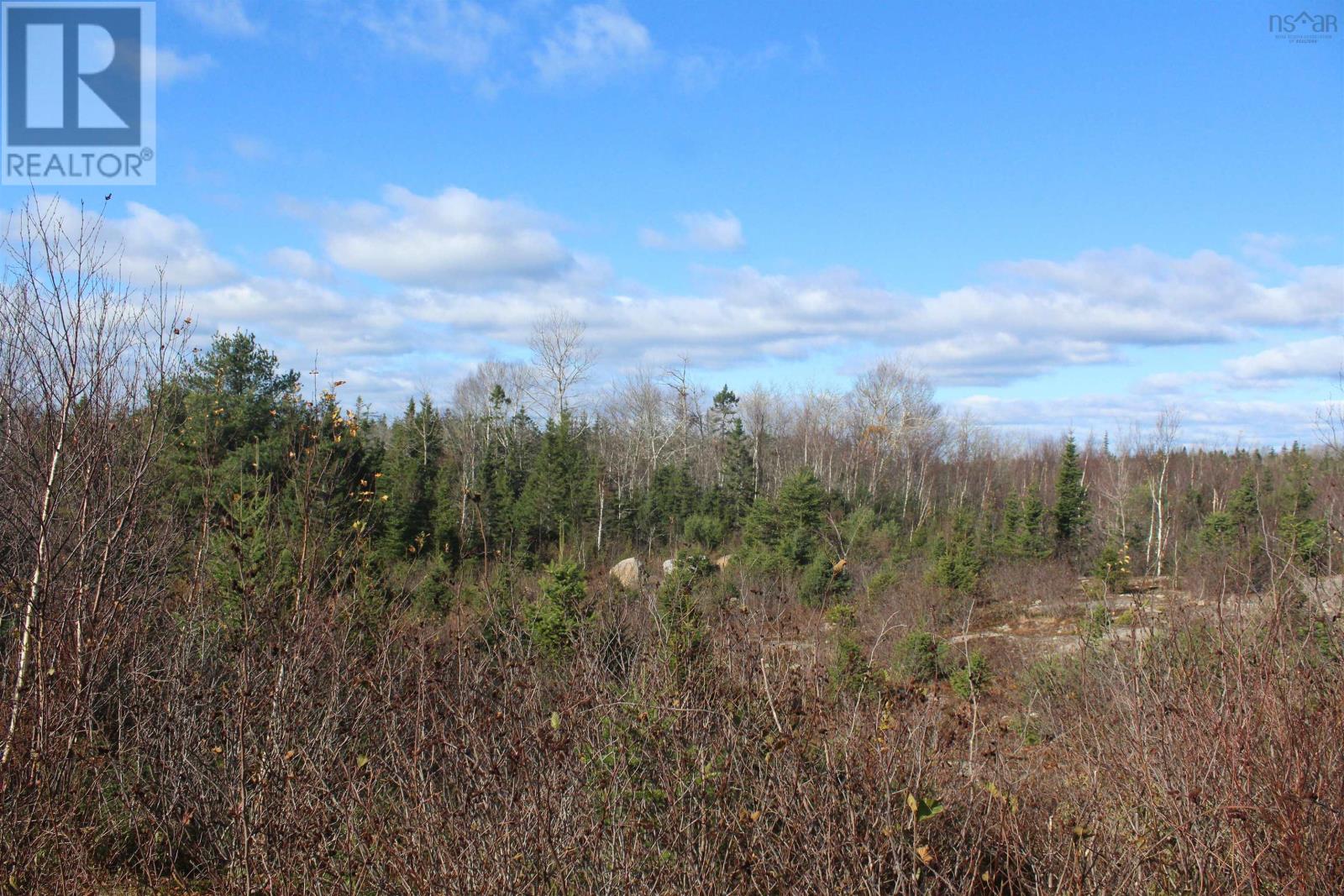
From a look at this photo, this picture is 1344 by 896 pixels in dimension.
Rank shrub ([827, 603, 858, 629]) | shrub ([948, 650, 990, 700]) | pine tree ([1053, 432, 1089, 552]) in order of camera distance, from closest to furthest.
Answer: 1. shrub ([948, 650, 990, 700])
2. shrub ([827, 603, 858, 629])
3. pine tree ([1053, 432, 1089, 552])

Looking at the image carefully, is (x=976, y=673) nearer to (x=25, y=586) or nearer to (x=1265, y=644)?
(x=1265, y=644)

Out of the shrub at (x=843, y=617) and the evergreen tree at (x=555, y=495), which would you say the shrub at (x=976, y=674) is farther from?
the evergreen tree at (x=555, y=495)

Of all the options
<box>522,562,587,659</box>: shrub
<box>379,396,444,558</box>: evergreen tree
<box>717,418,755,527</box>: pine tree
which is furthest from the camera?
<box>717,418,755,527</box>: pine tree

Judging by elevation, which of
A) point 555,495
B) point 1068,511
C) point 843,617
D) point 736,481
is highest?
point 736,481

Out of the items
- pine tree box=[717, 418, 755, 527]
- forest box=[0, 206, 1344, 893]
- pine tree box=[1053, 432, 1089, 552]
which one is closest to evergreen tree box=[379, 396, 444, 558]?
pine tree box=[717, 418, 755, 527]

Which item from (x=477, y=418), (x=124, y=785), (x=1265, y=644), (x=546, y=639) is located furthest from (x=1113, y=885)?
(x=477, y=418)

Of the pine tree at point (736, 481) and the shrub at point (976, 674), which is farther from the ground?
the pine tree at point (736, 481)

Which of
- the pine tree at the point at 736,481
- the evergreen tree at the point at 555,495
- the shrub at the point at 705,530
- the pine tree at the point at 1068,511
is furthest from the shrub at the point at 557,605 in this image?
the pine tree at the point at 1068,511

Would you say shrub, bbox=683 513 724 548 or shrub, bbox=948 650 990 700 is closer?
shrub, bbox=948 650 990 700

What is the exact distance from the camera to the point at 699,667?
16.5 ft

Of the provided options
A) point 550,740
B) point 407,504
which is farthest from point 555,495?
point 550,740

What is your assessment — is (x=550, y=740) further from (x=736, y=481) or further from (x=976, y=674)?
(x=736, y=481)

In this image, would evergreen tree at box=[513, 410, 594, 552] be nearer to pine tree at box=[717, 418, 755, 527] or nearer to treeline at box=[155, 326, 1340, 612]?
treeline at box=[155, 326, 1340, 612]

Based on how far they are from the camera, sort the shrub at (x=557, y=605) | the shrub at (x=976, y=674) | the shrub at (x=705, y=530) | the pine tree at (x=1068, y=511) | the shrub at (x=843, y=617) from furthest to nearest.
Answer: the shrub at (x=705, y=530), the pine tree at (x=1068, y=511), the shrub at (x=843, y=617), the shrub at (x=557, y=605), the shrub at (x=976, y=674)
